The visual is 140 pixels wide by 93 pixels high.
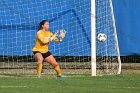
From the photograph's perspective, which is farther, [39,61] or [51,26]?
[51,26]

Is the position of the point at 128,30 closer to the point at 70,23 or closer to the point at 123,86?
the point at 70,23

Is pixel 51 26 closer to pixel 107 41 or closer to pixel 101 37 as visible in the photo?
pixel 107 41

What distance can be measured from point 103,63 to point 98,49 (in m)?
0.63

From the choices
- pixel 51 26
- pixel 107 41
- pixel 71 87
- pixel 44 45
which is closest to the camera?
pixel 71 87

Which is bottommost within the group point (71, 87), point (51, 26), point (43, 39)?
point (71, 87)

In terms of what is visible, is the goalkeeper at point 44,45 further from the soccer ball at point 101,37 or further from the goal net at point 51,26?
the goal net at point 51,26

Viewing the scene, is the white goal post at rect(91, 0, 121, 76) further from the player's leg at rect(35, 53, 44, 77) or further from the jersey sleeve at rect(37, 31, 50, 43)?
the player's leg at rect(35, 53, 44, 77)

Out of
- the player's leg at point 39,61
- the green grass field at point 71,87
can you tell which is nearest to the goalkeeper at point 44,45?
the player's leg at point 39,61

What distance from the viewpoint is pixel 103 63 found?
14.5 m

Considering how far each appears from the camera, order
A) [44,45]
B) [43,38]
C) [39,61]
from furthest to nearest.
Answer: [44,45], [43,38], [39,61]

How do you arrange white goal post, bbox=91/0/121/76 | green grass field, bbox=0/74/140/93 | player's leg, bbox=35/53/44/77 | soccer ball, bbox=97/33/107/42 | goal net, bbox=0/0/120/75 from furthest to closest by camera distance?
1. goal net, bbox=0/0/120/75
2. white goal post, bbox=91/0/121/76
3. soccer ball, bbox=97/33/107/42
4. player's leg, bbox=35/53/44/77
5. green grass field, bbox=0/74/140/93

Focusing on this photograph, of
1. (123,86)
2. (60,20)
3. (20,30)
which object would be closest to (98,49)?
(60,20)

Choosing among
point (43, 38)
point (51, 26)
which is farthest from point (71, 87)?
point (51, 26)

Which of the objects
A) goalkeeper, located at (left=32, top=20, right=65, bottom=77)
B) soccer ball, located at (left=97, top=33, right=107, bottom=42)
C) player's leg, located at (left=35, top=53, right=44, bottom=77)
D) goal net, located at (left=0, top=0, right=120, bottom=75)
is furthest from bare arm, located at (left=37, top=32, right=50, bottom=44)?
goal net, located at (left=0, top=0, right=120, bottom=75)
